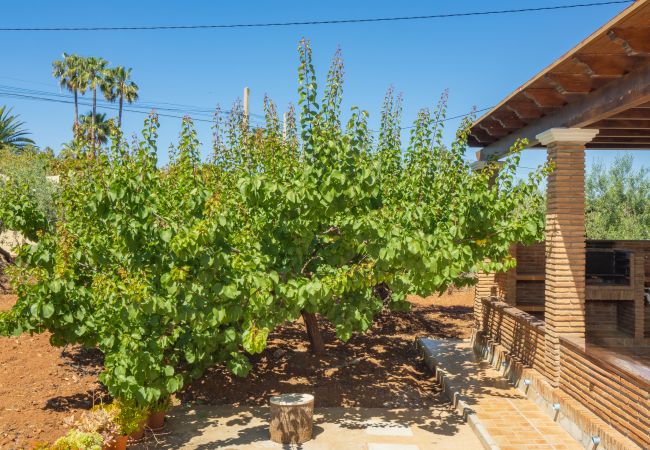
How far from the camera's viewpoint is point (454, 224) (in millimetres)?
8016

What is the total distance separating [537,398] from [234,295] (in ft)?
16.6

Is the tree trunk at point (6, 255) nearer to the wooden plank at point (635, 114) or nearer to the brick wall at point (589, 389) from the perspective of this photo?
the brick wall at point (589, 389)

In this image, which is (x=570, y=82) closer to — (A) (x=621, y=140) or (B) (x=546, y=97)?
(B) (x=546, y=97)

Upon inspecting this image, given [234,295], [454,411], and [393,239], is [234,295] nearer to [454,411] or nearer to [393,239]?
[393,239]

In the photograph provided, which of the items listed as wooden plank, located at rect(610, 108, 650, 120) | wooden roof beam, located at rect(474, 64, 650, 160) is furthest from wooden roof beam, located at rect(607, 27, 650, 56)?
wooden plank, located at rect(610, 108, 650, 120)

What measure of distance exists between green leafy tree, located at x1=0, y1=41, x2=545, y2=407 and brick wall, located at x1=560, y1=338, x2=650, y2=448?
1.81 metres

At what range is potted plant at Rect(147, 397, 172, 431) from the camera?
25.6 feet

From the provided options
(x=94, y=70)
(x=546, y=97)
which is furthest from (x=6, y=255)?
(x=94, y=70)

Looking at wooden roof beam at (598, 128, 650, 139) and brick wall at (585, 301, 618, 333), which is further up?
wooden roof beam at (598, 128, 650, 139)

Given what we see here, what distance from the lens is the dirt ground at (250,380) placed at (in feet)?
27.2

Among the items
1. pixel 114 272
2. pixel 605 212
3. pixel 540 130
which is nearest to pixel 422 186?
pixel 540 130

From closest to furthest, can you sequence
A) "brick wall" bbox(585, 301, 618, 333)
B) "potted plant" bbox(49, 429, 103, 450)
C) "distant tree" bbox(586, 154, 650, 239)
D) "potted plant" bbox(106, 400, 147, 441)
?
"potted plant" bbox(49, 429, 103, 450), "potted plant" bbox(106, 400, 147, 441), "brick wall" bbox(585, 301, 618, 333), "distant tree" bbox(586, 154, 650, 239)

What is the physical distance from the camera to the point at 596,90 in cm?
752

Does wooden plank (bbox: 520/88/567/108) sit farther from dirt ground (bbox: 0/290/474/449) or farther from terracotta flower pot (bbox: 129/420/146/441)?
terracotta flower pot (bbox: 129/420/146/441)
